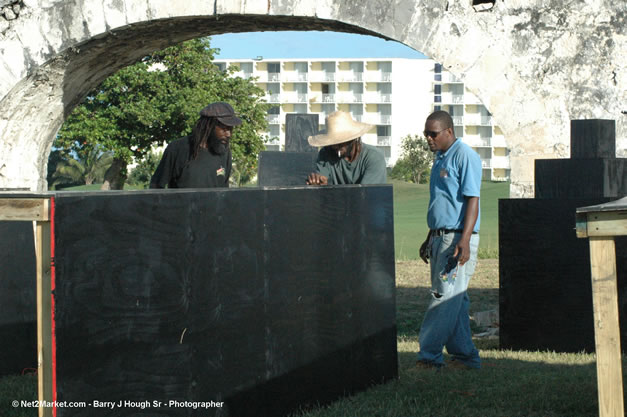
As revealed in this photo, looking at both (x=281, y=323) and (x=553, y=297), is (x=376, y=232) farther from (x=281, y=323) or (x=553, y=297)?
(x=553, y=297)

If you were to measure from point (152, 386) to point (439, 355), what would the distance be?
223 centimetres

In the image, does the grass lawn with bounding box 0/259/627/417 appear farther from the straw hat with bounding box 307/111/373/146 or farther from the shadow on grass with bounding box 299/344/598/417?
the straw hat with bounding box 307/111/373/146

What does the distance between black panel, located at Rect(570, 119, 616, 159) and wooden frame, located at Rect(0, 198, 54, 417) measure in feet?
14.4

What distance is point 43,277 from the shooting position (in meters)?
3.22

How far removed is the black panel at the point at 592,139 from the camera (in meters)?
6.35

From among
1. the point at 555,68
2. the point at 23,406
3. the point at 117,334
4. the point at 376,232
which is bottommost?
the point at 23,406

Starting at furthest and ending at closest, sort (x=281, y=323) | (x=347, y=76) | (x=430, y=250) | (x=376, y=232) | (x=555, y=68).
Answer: (x=347, y=76), (x=555, y=68), (x=430, y=250), (x=376, y=232), (x=281, y=323)

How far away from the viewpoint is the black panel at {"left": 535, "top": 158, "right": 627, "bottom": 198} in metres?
6.21

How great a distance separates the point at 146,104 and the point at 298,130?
1937 centimetres

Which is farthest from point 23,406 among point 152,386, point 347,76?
point 347,76

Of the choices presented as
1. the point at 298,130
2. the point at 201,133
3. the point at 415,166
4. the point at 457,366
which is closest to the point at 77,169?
the point at 415,166

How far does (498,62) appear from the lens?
24.1ft

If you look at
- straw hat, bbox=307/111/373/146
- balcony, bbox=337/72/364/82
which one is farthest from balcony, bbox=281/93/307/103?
straw hat, bbox=307/111/373/146

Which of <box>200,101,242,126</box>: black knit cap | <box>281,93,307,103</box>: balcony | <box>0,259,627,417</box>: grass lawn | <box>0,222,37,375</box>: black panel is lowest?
<box>0,259,627,417</box>: grass lawn
